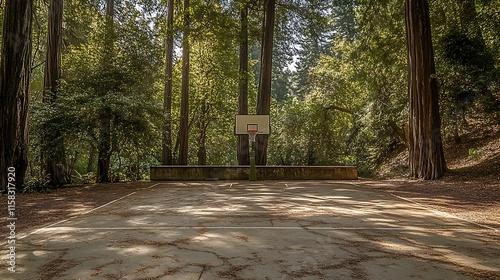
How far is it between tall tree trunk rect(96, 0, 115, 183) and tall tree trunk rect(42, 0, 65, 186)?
1.08 meters

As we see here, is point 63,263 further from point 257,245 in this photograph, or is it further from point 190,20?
point 190,20

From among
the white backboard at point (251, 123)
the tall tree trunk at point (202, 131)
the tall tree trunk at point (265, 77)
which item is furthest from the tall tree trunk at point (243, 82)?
the tall tree trunk at point (202, 131)

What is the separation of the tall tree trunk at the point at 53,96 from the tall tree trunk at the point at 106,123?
42.5 inches

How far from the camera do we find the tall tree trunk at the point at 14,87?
8500 millimetres

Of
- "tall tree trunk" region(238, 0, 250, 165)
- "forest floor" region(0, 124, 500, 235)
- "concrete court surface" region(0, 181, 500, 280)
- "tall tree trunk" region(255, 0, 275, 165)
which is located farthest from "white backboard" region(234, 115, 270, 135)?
"concrete court surface" region(0, 181, 500, 280)

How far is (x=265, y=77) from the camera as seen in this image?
14.4 m

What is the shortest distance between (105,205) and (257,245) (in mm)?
3983

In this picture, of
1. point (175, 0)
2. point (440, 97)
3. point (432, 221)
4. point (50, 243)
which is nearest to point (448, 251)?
point (432, 221)

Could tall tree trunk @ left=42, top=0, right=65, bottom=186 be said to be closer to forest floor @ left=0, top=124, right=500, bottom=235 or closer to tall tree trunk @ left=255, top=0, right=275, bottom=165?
forest floor @ left=0, top=124, right=500, bottom=235

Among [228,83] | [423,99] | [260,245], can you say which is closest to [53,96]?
[260,245]

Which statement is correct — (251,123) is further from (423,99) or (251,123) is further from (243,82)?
(423,99)

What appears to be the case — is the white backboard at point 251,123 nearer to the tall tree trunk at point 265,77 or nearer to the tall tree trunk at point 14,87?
the tall tree trunk at point 265,77

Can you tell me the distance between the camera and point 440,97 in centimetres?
1154

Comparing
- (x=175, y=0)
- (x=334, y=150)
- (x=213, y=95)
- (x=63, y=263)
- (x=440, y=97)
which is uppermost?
(x=175, y=0)
